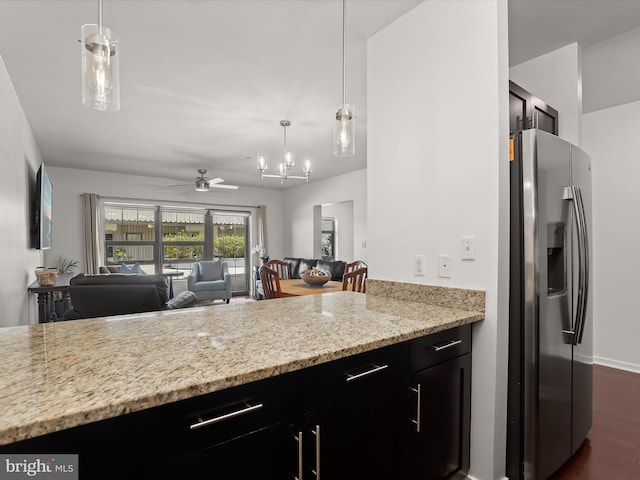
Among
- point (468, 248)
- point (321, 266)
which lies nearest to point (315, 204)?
point (321, 266)

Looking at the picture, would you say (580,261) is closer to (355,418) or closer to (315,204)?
(355,418)

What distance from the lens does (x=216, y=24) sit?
87.3 inches

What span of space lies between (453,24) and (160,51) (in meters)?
1.97

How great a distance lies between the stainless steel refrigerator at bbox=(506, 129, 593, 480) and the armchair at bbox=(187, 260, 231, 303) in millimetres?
6045

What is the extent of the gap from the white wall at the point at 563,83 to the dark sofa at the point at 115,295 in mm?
3418

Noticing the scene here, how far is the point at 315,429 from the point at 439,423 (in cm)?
73

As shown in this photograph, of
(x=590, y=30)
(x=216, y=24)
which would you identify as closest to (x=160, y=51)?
(x=216, y=24)

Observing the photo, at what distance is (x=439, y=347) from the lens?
1.52 metres

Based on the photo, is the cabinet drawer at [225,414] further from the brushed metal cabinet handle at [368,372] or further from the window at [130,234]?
the window at [130,234]

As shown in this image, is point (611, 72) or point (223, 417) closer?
point (223, 417)

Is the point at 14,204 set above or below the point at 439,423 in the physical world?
above

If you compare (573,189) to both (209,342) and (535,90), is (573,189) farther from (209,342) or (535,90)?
(209,342)

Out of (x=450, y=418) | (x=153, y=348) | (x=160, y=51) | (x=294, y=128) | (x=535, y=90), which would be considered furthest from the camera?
(x=294, y=128)

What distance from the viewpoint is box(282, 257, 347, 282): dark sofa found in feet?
20.4
